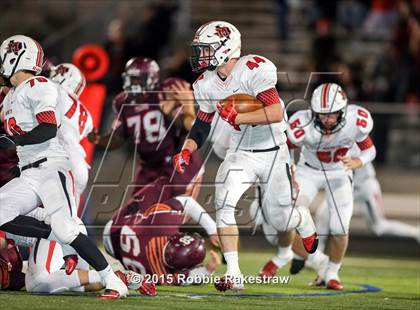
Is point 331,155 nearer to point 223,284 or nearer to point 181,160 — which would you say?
point 181,160

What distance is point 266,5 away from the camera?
17594mm

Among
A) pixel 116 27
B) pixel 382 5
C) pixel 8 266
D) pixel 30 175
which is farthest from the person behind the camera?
pixel 382 5

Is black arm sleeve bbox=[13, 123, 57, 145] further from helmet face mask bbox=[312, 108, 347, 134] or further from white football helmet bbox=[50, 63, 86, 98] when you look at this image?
helmet face mask bbox=[312, 108, 347, 134]

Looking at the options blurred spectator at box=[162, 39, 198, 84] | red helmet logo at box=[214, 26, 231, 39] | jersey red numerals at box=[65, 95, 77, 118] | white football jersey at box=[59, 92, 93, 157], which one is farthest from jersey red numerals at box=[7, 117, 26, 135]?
blurred spectator at box=[162, 39, 198, 84]

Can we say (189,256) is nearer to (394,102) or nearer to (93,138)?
(93,138)

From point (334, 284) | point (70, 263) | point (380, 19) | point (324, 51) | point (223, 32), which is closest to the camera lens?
point (70, 263)

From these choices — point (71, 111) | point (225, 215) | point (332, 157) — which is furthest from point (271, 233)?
point (71, 111)

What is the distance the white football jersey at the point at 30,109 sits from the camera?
298 inches

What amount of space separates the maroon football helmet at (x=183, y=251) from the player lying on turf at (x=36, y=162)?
963mm

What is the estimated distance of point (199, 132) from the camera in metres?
8.36

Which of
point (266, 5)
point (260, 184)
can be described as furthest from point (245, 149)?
point (266, 5)

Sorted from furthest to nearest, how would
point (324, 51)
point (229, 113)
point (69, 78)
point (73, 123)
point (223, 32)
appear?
point (324, 51) < point (69, 78) < point (73, 123) < point (223, 32) < point (229, 113)

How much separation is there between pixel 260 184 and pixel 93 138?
5.41 ft

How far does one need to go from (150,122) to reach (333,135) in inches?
70.2
